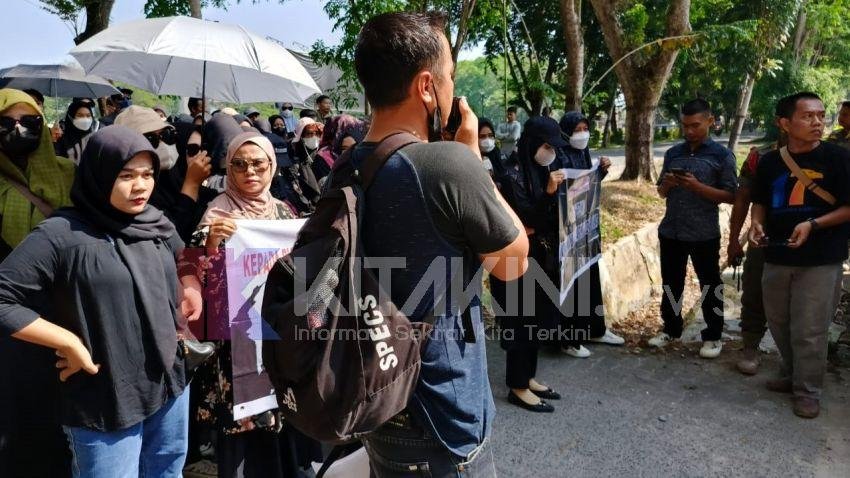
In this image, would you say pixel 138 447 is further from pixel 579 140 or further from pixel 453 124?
pixel 579 140

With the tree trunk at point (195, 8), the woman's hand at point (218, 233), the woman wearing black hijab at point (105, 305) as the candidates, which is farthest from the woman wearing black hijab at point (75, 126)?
the woman wearing black hijab at point (105, 305)

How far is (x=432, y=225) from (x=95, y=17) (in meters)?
12.1

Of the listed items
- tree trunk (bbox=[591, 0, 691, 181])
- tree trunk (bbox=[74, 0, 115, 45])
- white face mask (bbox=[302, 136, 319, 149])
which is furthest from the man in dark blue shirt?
tree trunk (bbox=[74, 0, 115, 45])

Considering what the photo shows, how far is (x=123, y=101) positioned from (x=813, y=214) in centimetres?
1022

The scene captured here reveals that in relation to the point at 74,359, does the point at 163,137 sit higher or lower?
higher

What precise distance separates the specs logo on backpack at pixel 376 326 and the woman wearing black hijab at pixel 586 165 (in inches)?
127

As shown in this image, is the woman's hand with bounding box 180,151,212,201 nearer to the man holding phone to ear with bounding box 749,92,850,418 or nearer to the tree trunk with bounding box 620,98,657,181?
the man holding phone to ear with bounding box 749,92,850,418

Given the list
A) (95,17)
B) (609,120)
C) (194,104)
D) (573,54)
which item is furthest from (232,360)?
(609,120)

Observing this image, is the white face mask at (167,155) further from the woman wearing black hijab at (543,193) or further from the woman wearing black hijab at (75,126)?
the woman wearing black hijab at (543,193)

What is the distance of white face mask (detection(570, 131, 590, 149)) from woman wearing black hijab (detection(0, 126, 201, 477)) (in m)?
3.11

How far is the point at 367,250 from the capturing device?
A: 52.8 inches

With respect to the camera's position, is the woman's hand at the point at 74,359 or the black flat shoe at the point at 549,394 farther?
the black flat shoe at the point at 549,394

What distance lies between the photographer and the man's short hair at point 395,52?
132 centimetres

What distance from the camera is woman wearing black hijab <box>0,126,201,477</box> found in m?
1.89
